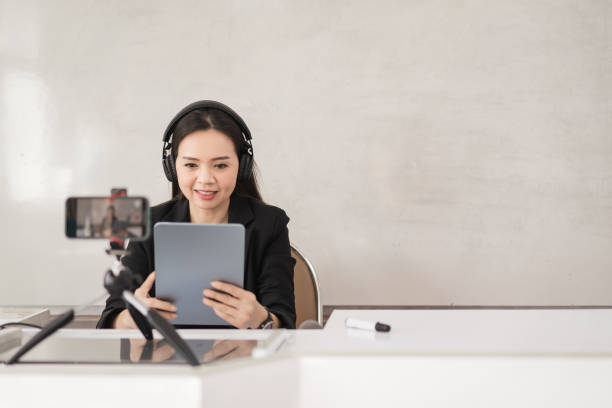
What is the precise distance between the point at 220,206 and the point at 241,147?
17cm

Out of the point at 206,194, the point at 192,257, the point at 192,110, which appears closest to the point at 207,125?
the point at 192,110

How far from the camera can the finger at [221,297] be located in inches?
41.5

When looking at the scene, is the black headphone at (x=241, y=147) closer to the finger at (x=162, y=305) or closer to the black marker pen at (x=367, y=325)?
the finger at (x=162, y=305)

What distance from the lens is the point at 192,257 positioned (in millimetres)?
1036

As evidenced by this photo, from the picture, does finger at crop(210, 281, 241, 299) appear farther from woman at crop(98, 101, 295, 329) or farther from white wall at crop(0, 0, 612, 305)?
white wall at crop(0, 0, 612, 305)

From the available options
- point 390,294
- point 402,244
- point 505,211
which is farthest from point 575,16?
point 390,294

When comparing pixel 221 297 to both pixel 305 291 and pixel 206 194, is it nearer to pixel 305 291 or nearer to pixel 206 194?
pixel 206 194

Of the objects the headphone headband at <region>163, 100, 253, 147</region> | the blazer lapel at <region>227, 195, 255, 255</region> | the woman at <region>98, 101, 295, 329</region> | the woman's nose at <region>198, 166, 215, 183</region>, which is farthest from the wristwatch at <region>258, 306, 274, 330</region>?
the headphone headband at <region>163, 100, 253, 147</region>

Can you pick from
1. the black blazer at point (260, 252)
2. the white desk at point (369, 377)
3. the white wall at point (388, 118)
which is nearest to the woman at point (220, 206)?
the black blazer at point (260, 252)

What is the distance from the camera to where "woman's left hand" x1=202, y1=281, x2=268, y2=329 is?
1056mm

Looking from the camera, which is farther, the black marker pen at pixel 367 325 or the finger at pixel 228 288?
the finger at pixel 228 288

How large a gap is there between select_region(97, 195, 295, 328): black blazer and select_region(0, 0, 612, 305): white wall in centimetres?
129

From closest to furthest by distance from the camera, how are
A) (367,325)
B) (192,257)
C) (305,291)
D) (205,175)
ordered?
(367,325)
(192,257)
(205,175)
(305,291)

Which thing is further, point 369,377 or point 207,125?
point 207,125
